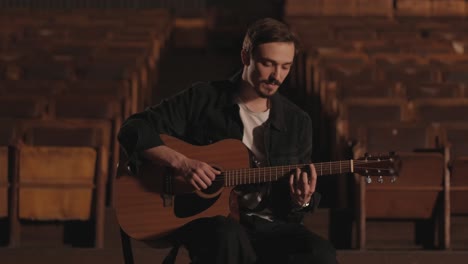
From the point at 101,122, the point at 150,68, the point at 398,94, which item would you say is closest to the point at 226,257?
the point at 101,122

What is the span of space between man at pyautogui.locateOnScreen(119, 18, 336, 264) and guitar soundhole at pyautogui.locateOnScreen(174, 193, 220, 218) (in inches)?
0.6

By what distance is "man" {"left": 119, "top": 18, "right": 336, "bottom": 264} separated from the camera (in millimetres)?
556

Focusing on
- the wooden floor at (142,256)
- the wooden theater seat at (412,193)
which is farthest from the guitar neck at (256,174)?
the wooden theater seat at (412,193)

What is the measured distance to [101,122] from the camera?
1.06 m

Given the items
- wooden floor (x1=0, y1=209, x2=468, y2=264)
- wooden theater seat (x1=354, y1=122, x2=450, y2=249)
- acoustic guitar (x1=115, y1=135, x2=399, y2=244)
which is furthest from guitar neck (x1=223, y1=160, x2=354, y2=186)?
wooden theater seat (x1=354, y1=122, x2=450, y2=249)

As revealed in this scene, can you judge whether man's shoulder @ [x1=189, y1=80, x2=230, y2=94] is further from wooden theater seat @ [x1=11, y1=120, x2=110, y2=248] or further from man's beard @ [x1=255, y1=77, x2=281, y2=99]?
wooden theater seat @ [x1=11, y1=120, x2=110, y2=248]

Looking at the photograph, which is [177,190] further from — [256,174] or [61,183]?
[61,183]

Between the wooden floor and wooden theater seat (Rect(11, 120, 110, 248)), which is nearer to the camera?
the wooden floor

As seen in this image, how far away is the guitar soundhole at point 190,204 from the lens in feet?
1.91

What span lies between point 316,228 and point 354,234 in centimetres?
4

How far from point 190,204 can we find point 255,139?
7 cm

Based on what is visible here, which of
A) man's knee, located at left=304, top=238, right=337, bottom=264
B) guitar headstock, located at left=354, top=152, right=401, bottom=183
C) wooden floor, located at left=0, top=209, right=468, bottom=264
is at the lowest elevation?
wooden floor, located at left=0, top=209, right=468, bottom=264

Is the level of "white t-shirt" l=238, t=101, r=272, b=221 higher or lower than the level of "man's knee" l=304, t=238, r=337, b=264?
higher

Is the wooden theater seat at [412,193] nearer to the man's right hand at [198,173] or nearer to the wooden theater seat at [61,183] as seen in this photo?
the wooden theater seat at [61,183]
